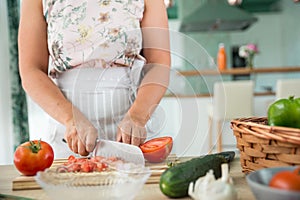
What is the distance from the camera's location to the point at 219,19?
5914mm

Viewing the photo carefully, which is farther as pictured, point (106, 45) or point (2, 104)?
point (2, 104)

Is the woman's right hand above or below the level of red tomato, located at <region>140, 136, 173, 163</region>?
above

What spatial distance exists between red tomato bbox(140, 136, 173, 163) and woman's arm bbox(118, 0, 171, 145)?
0.07 feet

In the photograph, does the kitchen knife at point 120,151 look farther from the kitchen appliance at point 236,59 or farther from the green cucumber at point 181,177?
the kitchen appliance at point 236,59

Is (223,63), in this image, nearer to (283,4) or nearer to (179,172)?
(283,4)

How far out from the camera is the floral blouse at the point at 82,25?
3.86ft

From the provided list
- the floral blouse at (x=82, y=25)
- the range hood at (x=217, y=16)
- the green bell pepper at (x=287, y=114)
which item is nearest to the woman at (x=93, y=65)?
the floral blouse at (x=82, y=25)

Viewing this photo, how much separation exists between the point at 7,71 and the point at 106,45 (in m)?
1.83

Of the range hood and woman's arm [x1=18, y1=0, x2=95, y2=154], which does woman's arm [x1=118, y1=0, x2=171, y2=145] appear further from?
the range hood

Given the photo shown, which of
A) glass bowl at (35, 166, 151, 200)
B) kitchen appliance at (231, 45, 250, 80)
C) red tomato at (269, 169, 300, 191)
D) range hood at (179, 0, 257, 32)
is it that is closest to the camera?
red tomato at (269, 169, 300, 191)

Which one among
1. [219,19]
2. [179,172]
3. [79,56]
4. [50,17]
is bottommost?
[179,172]

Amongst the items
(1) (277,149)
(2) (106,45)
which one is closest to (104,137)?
(2) (106,45)

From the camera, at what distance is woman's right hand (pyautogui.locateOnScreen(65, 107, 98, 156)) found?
932 millimetres

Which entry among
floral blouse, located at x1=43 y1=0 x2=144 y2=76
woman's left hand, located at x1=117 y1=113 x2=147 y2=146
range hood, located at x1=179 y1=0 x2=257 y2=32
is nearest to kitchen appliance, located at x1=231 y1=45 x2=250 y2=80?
range hood, located at x1=179 y1=0 x2=257 y2=32
